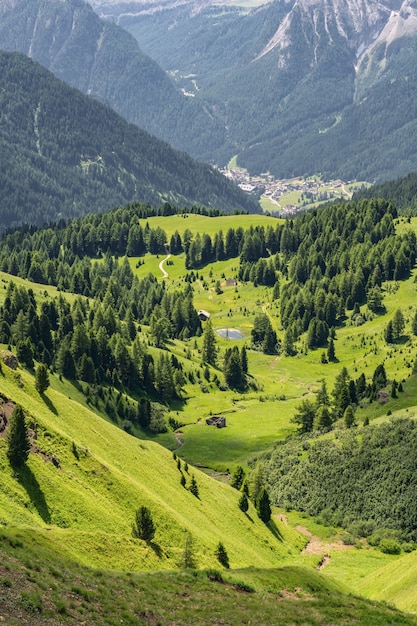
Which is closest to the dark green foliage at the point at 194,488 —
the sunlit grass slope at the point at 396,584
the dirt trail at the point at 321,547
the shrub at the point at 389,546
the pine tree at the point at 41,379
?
the dirt trail at the point at 321,547

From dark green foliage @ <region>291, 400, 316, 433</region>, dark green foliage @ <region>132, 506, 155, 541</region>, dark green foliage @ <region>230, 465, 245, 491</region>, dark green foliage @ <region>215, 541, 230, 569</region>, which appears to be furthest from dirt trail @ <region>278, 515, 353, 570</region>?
dark green foliage @ <region>291, 400, 316, 433</region>

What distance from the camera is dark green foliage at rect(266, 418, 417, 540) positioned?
426 feet

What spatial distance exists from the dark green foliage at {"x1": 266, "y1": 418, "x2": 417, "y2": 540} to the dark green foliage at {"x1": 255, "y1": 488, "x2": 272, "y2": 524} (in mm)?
18761

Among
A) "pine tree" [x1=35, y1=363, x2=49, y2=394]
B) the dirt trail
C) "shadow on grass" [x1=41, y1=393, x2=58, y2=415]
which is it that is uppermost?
"pine tree" [x1=35, y1=363, x2=49, y2=394]

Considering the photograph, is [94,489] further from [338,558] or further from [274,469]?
[274,469]

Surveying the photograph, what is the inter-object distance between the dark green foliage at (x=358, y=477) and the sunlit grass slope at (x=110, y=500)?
1601cm

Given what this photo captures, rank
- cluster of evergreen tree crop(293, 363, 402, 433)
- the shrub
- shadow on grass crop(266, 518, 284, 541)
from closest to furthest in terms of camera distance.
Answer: shadow on grass crop(266, 518, 284, 541) < the shrub < cluster of evergreen tree crop(293, 363, 402, 433)

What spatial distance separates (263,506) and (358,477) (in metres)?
27.6

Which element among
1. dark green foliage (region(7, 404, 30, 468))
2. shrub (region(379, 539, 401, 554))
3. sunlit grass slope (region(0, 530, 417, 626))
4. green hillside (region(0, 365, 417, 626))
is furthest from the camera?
shrub (region(379, 539, 401, 554))

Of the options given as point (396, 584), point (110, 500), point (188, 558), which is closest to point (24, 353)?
point (110, 500)

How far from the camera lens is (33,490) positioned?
8031 centimetres

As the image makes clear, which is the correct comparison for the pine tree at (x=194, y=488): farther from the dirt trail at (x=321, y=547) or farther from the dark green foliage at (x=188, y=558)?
the dark green foliage at (x=188, y=558)

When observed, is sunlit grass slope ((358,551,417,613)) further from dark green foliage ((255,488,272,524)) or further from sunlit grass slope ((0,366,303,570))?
dark green foliage ((255,488,272,524))

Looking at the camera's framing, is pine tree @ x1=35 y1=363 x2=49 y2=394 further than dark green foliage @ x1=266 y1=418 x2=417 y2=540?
No
